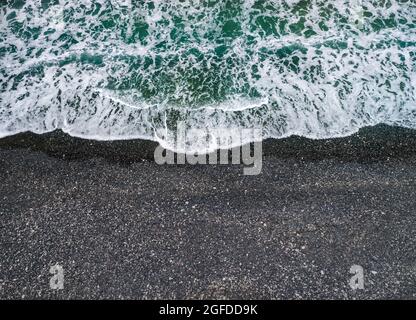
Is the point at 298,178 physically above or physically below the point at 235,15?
below

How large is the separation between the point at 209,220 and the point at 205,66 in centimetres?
283

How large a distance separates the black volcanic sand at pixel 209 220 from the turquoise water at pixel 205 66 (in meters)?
0.42

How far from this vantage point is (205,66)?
602cm

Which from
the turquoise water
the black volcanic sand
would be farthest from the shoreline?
the turquoise water

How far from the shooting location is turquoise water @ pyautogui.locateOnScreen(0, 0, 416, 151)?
5.20 m

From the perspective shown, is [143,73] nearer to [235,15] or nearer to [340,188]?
[235,15]

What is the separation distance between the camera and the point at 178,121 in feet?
16.9

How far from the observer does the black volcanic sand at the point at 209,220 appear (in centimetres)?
362

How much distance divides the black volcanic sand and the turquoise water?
16.4 inches

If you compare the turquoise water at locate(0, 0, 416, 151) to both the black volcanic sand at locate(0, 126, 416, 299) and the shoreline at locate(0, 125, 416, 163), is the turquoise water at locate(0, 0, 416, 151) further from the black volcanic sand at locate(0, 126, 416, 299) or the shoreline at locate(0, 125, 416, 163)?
the black volcanic sand at locate(0, 126, 416, 299)

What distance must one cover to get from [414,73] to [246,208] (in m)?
3.56

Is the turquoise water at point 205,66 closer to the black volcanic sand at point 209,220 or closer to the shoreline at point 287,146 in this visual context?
the shoreline at point 287,146
